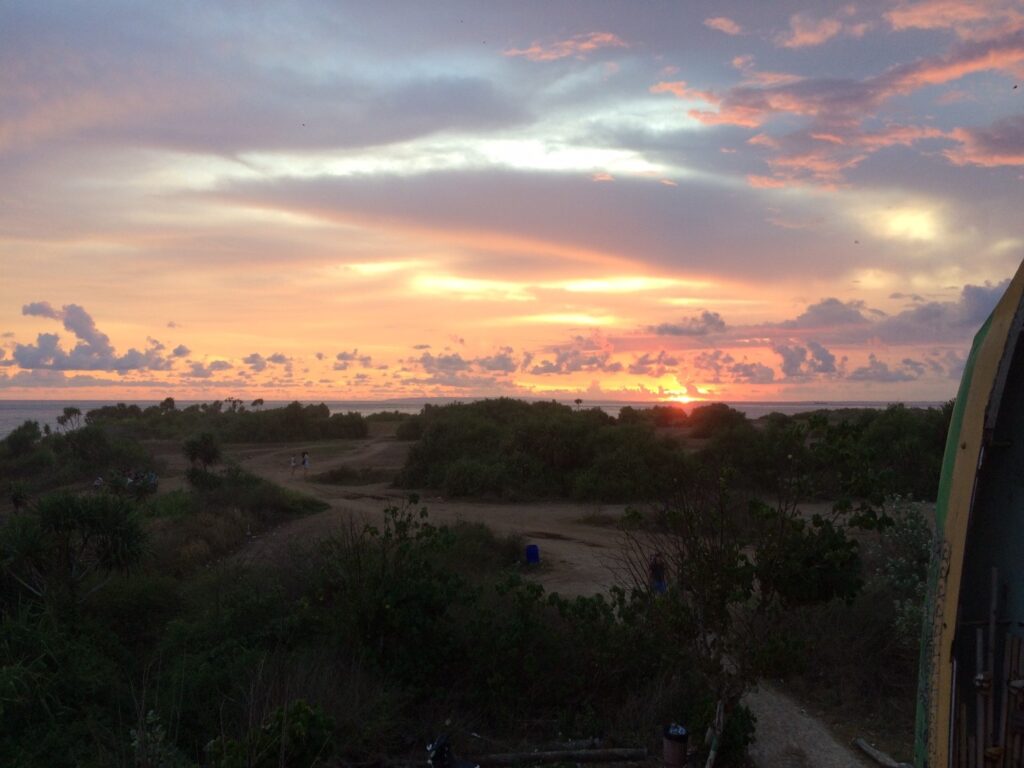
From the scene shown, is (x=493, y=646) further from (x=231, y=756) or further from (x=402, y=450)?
(x=402, y=450)

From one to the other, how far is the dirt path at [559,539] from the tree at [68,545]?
102 inches

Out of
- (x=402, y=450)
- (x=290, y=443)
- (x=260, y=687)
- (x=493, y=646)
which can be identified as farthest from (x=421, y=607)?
(x=290, y=443)

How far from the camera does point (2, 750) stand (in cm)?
702

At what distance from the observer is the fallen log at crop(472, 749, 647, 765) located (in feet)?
24.8

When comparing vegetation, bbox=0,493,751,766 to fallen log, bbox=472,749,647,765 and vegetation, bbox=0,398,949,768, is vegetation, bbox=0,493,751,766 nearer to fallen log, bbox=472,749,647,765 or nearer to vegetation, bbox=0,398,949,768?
vegetation, bbox=0,398,949,768

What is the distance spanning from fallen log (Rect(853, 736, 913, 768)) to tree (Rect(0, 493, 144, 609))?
29.7 feet

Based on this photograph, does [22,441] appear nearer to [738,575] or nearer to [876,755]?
[738,575]

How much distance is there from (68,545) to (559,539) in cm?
1140

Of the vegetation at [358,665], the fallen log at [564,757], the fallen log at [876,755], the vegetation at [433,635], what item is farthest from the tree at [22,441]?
the fallen log at [876,755]

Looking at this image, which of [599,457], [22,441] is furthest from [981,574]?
[22,441]

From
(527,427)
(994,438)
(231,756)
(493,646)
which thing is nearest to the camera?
(994,438)

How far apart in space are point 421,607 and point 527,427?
20287mm

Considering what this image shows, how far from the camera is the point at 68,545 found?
10227 mm

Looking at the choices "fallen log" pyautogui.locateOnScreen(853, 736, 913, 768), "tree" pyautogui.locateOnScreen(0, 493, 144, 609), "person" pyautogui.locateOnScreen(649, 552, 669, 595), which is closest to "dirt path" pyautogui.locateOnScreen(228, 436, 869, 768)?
"fallen log" pyautogui.locateOnScreen(853, 736, 913, 768)
